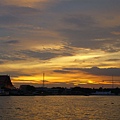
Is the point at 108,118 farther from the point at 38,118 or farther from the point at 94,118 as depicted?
the point at 38,118

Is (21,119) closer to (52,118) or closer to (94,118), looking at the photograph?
(52,118)

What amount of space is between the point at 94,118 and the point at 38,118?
33.6 feet

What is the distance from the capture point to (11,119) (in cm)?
6388

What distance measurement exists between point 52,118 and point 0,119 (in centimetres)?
935

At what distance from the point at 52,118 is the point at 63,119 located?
2777mm

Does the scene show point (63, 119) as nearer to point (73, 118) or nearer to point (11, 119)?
point (73, 118)

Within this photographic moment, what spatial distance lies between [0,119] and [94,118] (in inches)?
670

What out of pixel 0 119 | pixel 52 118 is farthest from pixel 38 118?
pixel 0 119

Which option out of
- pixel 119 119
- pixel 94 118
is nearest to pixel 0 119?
pixel 94 118

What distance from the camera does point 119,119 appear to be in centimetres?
6488

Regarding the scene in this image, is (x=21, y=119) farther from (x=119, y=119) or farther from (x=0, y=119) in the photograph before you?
(x=119, y=119)

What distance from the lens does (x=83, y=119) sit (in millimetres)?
64375

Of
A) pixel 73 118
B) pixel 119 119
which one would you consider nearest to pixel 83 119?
pixel 73 118

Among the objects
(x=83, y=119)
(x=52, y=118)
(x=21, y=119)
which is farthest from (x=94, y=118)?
(x=21, y=119)
